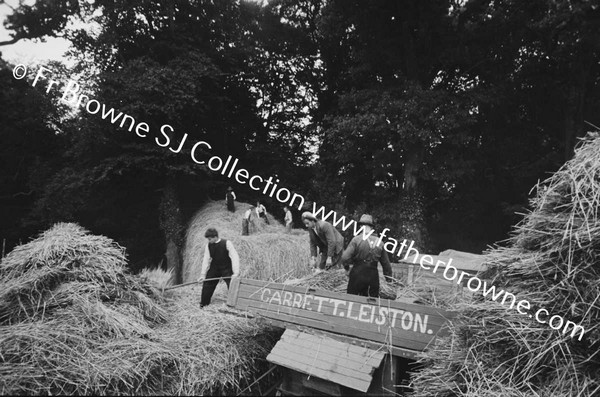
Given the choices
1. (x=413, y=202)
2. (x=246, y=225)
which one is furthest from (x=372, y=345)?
(x=413, y=202)

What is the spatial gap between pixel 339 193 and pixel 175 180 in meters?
6.59

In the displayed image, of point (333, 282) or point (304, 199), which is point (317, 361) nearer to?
point (333, 282)

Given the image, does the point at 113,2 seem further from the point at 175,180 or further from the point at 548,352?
the point at 548,352

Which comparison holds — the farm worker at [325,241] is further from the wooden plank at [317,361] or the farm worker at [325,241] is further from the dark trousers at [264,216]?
the dark trousers at [264,216]

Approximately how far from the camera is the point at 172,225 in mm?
13953

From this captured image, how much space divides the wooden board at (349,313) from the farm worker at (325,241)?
4.67 feet

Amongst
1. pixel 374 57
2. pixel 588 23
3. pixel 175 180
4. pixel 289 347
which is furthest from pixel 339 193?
pixel 289 347

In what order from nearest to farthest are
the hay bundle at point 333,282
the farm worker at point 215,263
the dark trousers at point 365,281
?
the dark trousers at point 365,281 → the hay bundle at point 333,282 → the farm worker at point 215,263

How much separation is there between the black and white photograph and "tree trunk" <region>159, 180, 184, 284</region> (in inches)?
A: 3.4

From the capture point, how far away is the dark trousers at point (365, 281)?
185 inches

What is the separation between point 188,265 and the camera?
38.5 ft

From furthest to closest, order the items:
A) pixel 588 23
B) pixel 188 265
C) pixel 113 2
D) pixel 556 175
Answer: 1. pixel 113 2
2. pixel 188 265
3. pixel 588 23
4. pixel 556 175

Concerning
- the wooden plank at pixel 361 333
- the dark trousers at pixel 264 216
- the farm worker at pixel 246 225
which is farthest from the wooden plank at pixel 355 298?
the dark trousers at pixel 264 216

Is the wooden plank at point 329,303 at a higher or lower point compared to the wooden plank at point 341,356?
higher
